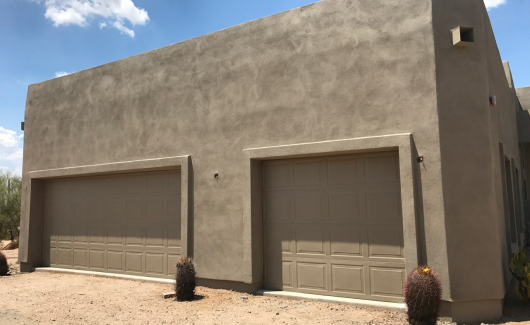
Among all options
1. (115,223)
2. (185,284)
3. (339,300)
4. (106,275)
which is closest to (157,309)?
(185,284)

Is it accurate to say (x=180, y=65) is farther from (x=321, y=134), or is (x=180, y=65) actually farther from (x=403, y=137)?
(x=403, y=137)

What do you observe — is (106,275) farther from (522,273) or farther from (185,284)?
(522,273)

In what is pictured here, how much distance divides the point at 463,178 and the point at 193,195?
5656 mm

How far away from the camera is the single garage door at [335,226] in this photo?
Answer: 25.2 ft

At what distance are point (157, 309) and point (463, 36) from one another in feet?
23.8

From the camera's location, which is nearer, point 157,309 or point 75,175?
point 157,309

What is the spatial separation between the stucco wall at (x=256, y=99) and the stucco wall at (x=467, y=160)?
0.19m

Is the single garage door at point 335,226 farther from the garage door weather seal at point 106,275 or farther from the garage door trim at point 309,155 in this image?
the garage door weather seal at point 106,275

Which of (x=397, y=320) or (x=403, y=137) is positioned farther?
(x=403, y=137)

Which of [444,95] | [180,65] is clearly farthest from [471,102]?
[180,65]

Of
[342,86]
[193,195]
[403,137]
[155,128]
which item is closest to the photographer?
[403,137]

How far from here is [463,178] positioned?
23.1ft

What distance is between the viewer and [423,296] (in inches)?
246

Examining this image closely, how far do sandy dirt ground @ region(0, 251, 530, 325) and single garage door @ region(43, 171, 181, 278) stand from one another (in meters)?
0.93
